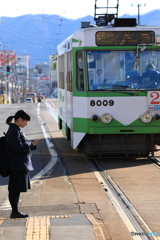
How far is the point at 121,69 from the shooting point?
13953 millimetres

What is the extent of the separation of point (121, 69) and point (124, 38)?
2.48 ft

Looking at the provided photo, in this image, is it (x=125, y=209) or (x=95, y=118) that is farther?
(x=95, y=118)

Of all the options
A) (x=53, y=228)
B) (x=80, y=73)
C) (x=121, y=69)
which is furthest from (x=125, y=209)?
(x=80, y=73)

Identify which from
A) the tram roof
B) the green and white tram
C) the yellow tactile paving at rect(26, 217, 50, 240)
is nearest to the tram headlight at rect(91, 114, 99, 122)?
the green and white tram

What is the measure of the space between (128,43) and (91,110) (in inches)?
72.7

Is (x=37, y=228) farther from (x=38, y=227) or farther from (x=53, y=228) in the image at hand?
(x=53, y=228)

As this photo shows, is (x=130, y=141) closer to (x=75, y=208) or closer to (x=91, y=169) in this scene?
(x=91, y=169)

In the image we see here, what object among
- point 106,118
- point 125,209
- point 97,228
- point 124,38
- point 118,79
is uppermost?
point 124,38

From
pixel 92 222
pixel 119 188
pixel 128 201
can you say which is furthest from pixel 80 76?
pixel 92 222

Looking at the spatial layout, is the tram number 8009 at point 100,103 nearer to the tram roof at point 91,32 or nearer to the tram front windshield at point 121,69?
the tram front windshield at point 121,69

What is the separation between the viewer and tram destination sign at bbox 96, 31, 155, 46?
45.6ft

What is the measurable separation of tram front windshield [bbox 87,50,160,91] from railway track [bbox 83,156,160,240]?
212 centimetres

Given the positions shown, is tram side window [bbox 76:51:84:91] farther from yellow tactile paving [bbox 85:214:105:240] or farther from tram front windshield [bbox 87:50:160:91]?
yellow tactile paving [bbox 85:214:105:240]

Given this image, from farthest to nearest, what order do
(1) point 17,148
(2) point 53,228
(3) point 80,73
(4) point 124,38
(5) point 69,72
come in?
(5) point 69,72, (3) point 80,73, (4) point 124,38, (1) point 17,148, (2) point 53,228
